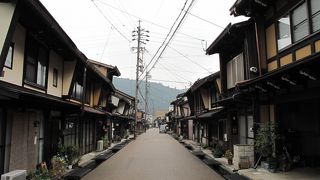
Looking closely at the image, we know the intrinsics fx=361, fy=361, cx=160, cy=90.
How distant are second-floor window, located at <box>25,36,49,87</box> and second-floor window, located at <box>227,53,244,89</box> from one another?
994 cm

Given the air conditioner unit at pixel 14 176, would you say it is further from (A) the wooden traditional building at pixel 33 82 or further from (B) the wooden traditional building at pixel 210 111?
(B) the wooden traditional building at pixel 210 111

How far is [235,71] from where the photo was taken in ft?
67.4

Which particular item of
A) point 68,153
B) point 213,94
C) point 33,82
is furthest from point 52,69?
point 213,94

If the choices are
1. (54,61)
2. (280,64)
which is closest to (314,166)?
(280,64)

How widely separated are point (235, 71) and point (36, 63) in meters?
11.1

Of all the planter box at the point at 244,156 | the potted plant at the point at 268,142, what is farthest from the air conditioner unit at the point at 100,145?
the potted plant at the point at 268,142

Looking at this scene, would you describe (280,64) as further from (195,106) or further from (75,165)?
(195,106)

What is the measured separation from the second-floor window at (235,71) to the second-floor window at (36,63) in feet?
32.6

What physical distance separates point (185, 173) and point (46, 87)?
7.50 meters

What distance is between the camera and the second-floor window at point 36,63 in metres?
13.7

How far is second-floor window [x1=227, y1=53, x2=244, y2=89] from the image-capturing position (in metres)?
19.4

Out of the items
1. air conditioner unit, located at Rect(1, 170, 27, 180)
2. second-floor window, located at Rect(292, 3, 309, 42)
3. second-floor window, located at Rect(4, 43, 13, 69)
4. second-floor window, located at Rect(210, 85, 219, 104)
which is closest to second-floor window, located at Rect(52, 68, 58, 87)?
second-floor window, located at Rect(4, 43, 13, 69)

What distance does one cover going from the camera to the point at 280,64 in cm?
1420

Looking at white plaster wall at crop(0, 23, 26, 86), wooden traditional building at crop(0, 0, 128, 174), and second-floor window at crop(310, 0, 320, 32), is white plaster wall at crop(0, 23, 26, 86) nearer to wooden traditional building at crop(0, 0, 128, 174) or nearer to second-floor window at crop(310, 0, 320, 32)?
wooden traditional building at crop(0, 0, 128, 174)
